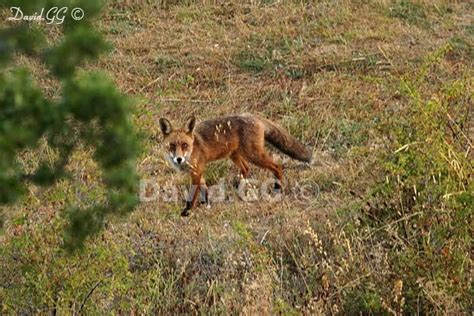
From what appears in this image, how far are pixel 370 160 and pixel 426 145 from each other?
4.80ft

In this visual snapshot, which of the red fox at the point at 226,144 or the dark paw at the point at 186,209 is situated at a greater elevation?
the red fox at the point at 226,144

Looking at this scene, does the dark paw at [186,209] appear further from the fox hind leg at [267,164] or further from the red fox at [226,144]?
the fox hind leg at [267,164]

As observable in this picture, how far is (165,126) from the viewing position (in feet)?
24.7

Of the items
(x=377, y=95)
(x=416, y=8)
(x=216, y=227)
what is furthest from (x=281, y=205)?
(x=416, y=8)

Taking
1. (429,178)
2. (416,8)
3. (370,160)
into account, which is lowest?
(416,8)

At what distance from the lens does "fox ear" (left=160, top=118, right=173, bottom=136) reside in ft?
24.6

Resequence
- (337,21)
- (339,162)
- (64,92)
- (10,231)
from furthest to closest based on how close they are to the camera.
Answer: (337,21) < (339,162) < (10,231) < (64,92)

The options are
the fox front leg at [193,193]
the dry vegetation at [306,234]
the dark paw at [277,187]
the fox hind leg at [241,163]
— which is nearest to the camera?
the dry vegetation at [306,234]

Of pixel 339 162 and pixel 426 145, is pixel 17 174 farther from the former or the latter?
pixel 339 162

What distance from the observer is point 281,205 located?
712cm

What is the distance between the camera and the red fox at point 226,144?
7508mm

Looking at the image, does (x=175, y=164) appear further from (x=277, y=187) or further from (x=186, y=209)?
(x=277, y=187)

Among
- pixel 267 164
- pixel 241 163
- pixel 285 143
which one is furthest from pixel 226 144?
pixel 285 143

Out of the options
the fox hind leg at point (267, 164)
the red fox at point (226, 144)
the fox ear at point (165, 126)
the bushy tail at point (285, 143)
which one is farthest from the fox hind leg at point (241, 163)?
the fox ear at point (165, 126)
